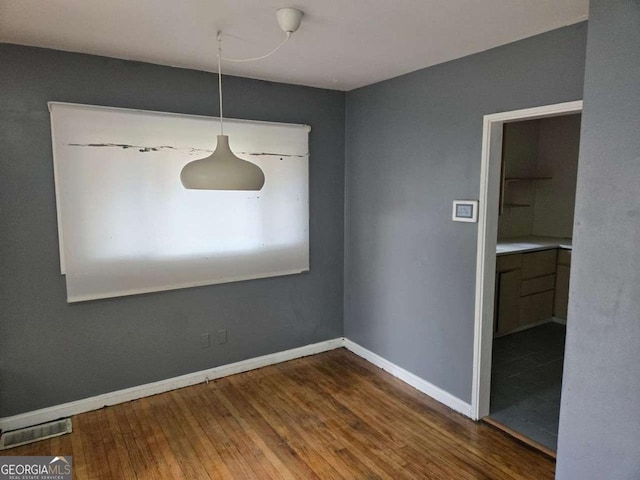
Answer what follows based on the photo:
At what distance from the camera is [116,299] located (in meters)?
2.97

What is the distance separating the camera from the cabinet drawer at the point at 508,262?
4.04 m

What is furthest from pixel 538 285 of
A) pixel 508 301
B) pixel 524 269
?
pixel 508 301

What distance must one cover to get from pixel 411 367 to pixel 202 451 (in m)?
1.73

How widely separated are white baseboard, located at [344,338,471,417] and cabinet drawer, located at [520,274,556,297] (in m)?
1.76

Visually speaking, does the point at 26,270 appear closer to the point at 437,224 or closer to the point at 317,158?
the point at 317,158

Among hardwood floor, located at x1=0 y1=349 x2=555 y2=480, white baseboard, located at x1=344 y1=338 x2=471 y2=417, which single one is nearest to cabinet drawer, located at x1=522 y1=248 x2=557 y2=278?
white baseboard, located at x1=344 y1=338 x2=471 y2=417

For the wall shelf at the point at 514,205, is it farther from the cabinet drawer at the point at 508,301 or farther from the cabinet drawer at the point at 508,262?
the cabinet drawer at the point at 508,301

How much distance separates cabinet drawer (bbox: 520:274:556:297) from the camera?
435cm

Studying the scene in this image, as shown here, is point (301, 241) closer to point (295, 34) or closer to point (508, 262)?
point (295, 34)

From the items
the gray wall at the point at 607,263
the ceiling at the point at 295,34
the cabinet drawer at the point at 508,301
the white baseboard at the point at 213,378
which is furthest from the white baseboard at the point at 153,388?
the gray wall at the point at 607,263

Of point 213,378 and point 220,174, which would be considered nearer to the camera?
point 220,174

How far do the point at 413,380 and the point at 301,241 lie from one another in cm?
152

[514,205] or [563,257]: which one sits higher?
[514,205]

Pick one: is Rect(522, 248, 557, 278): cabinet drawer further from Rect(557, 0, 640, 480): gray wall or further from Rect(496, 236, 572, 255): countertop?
Rect(557, 0, 640, 480): gray wall
